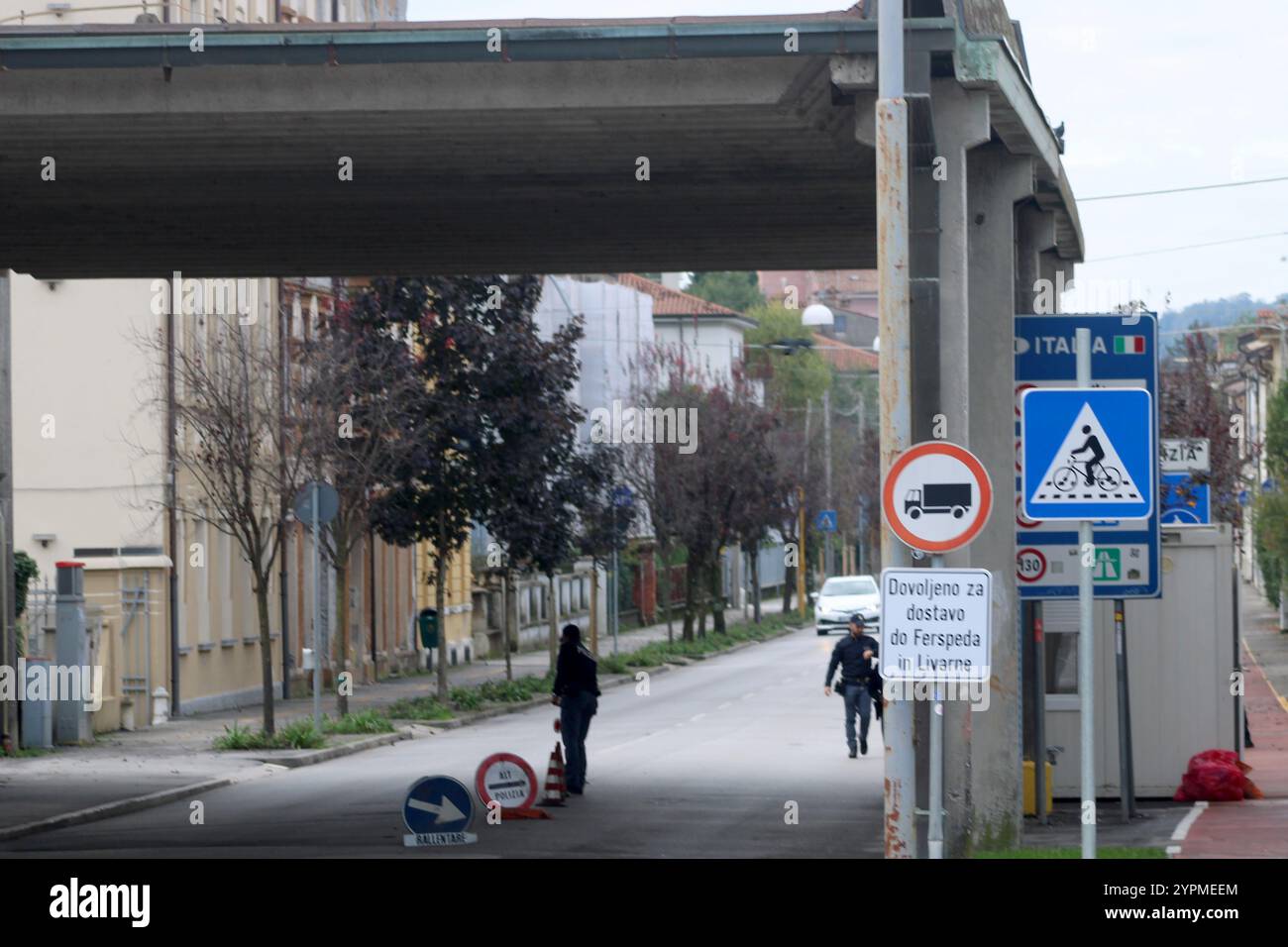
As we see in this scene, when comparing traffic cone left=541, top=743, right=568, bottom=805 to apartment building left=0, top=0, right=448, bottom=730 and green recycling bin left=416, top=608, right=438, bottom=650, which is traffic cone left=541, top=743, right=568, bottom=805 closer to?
apartment building left=0, top=0, right=448, bottom=730

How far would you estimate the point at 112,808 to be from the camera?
1959cm

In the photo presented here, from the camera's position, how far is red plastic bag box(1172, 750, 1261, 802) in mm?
19031

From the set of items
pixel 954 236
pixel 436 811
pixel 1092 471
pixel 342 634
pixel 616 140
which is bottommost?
pixel 436 811

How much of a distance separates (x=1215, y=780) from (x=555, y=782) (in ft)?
20.2

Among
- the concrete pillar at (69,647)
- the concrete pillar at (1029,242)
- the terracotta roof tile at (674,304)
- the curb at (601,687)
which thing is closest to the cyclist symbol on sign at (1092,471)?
the concrete pillar at (1029,242)

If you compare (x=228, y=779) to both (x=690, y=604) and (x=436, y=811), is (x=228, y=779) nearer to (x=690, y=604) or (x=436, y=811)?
(x=436, y=811)

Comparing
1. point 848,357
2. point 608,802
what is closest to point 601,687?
point 608,802

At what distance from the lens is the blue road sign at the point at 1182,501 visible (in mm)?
25266

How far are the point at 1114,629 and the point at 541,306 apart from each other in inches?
1835

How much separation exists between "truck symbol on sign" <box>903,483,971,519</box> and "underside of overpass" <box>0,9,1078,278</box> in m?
4.09

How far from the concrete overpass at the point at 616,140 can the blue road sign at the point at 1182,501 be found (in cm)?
648

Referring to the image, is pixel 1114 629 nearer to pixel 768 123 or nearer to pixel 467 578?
pixel 768 123

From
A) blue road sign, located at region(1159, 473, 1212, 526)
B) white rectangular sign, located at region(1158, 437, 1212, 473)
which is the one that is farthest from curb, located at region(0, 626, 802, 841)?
white rectangular sign, located at region(1158, 437, 1212, 473)
